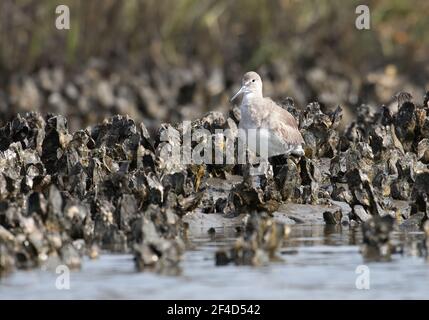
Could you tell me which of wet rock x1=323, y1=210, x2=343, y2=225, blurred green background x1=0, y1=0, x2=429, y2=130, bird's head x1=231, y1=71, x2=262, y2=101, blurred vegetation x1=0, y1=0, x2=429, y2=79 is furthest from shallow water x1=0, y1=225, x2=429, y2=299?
blurred vegetation x1=0, y1=0, x2=429, y2=79

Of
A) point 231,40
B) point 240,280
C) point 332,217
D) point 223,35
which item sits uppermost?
point 223,35

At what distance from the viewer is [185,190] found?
42.4ft

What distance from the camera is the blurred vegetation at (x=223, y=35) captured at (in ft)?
101

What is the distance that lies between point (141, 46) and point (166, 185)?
19140mm

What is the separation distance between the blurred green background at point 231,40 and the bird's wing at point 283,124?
554 inches

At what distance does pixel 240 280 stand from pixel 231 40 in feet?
73.6

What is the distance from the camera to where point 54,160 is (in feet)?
48.1

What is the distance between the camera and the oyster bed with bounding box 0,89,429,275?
1079 cm

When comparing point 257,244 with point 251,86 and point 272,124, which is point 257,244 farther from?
point 251,86
